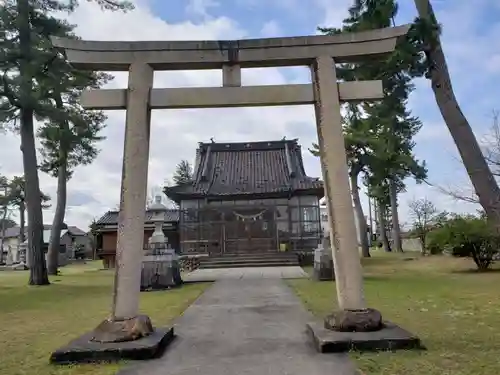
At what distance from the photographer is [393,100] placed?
32.9 ft

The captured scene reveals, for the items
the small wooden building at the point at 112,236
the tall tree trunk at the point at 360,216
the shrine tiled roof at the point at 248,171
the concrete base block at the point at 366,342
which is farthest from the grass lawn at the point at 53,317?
the tall tree trunk at the point at 360,216

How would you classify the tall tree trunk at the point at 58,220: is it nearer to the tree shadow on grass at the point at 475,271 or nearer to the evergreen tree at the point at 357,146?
the evergreen tree at the point at 357,146

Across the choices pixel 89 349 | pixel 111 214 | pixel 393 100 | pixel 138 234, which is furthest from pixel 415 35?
pixel 111 214

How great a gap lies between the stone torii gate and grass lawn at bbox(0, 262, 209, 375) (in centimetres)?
122

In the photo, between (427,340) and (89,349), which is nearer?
(89,349)

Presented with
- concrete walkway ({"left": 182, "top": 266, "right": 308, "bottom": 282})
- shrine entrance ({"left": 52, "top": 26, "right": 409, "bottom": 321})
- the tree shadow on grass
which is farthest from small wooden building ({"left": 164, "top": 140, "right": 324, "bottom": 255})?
shrine entrance ({"left": 52, "top": 26, "right": 409, "bottom": 321})

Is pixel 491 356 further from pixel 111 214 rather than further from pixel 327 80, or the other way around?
pixel 111 214

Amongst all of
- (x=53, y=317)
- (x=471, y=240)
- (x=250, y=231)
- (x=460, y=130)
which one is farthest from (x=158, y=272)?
(x=250, y=231)

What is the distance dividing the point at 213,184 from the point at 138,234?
20.9m

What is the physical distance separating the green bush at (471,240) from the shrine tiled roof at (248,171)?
27.4 feet

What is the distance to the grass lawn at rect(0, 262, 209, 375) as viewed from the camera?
4.54m

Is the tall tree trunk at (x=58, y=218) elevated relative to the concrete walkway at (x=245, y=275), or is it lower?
elevated

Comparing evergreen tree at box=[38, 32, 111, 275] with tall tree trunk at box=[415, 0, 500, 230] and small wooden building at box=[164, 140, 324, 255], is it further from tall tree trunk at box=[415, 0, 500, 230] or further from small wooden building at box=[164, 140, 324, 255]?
tall tree trunk at box=[415, 0, 500, 230]

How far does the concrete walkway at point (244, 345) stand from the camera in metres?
4.18
